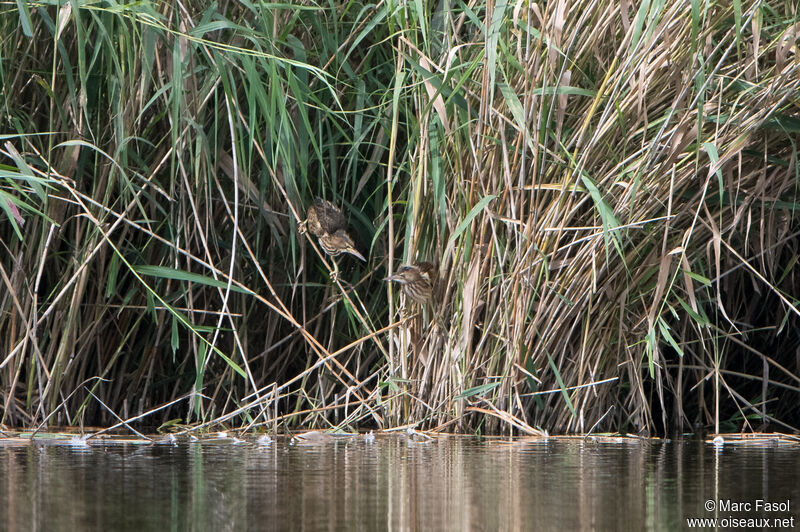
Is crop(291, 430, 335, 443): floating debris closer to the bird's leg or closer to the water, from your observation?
the water

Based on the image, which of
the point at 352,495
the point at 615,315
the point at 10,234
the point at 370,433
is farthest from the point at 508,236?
the point at 10,234

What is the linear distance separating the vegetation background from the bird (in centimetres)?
10

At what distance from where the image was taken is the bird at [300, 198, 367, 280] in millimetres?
4496

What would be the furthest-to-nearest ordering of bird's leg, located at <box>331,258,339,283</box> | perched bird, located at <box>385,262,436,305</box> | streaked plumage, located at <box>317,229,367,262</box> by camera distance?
bird's leg, located at <box>331,258,339,283</box> → streaked plumage, located at <box>317,229,367,262</box> → perched bird, located at <box>385,262,436,305</box>

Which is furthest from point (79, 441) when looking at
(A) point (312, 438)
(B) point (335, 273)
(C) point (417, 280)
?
(C) point (417, 280)

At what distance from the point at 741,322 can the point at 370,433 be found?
170 cm

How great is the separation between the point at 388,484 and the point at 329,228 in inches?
63.8

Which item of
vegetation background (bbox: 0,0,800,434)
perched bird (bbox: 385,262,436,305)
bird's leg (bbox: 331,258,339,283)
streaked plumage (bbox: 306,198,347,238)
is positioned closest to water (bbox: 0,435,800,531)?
vegetation background (bbox: 0,0,800,434)

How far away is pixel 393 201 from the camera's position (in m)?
4.55

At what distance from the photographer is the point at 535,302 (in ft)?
14.3

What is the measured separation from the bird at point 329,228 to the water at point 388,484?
78cm

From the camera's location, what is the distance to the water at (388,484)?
8.32 feet

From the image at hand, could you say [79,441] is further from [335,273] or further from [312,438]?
[335,273]

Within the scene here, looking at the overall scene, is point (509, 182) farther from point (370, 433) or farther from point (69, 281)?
point (69, 281)
